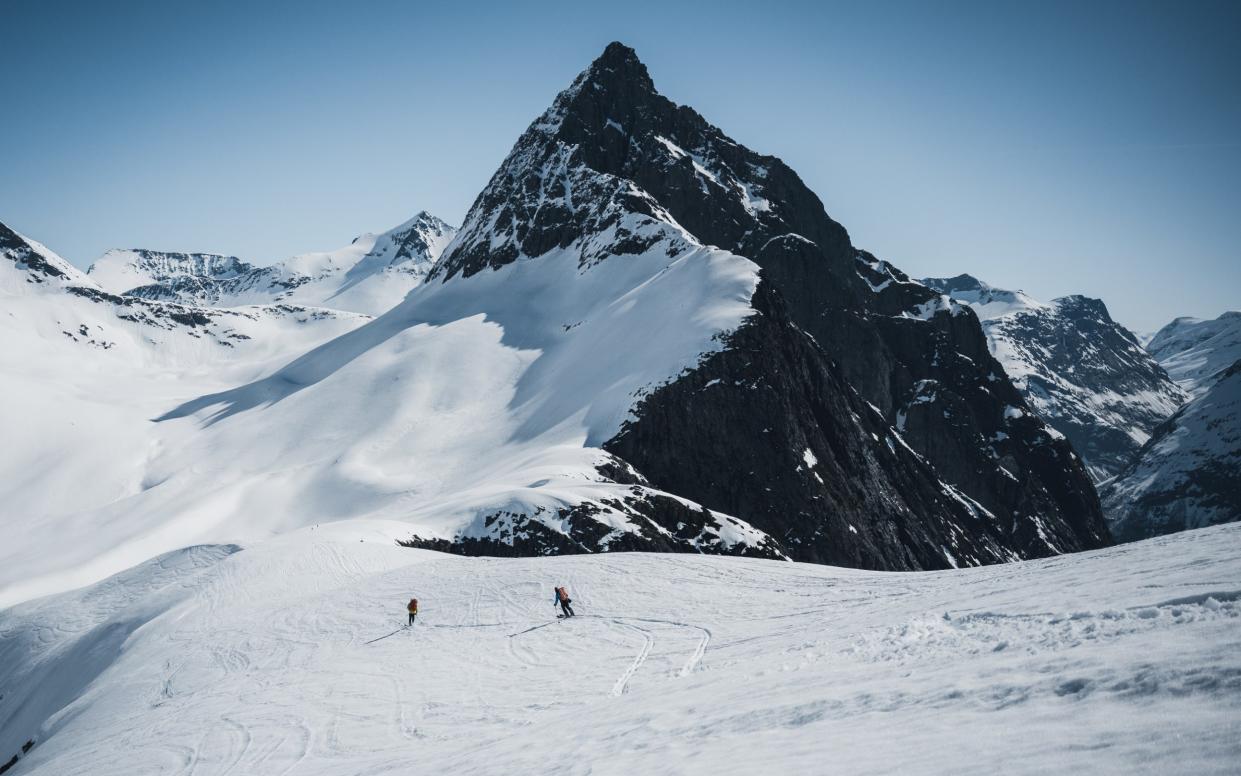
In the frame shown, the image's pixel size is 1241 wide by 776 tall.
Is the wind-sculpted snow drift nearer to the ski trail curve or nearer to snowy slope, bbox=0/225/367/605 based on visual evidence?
snowy slope, bbox=0/225/367/605

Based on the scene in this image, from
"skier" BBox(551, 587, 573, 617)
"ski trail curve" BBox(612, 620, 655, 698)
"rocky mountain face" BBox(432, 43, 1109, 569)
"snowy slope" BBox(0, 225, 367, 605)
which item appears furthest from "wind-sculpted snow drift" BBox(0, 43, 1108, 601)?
"ski trail curve" BBox(612, 620, 655, 698)

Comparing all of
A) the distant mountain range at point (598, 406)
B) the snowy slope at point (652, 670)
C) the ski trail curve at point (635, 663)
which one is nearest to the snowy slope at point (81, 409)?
the distant mountain range at point (598, 406)

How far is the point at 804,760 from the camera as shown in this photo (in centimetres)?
778

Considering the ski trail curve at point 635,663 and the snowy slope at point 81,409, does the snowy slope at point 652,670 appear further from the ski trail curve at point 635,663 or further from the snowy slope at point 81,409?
the snowy slope at point 81,409

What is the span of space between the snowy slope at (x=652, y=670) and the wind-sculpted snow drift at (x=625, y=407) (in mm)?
14752

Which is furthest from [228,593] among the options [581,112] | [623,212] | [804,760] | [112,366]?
[112,366]

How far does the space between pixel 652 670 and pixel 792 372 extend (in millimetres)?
57808

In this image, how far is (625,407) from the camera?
204 ft

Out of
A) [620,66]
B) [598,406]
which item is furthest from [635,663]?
[620,66]

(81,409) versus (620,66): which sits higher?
(620,66)

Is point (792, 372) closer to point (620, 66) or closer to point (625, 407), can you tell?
point (625, 407)

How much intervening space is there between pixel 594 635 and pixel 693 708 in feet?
30.1

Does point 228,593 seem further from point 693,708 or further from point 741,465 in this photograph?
point 741,465

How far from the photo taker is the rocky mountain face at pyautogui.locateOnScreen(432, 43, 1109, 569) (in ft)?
200
